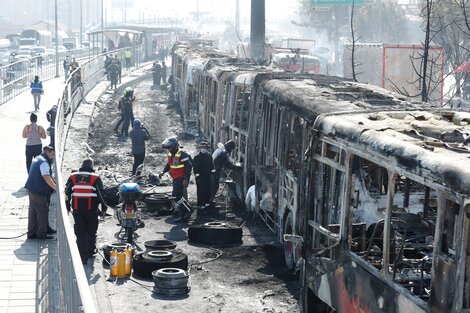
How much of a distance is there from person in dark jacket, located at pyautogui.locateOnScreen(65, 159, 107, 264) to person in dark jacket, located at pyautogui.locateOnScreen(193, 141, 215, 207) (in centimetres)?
460

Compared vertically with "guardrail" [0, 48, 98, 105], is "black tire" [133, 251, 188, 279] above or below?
above

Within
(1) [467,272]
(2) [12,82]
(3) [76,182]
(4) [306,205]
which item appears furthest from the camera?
(2) [12,82]

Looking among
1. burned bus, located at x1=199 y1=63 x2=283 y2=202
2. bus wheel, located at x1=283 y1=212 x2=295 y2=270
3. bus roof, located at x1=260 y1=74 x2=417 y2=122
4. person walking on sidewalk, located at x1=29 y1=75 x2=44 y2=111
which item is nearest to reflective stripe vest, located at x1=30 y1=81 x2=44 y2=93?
person walking on sidewalk, located at x1=29 y1=75 x2=44 y2=111

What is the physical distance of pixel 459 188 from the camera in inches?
299

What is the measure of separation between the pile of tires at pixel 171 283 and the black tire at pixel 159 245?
1742mm

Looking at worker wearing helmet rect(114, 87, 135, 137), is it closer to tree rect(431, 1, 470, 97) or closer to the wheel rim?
tree rect(431, 1, 470, 97)

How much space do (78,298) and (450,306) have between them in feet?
9.71

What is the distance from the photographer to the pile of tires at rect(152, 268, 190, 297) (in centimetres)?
1348

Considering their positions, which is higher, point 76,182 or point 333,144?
point 333,144

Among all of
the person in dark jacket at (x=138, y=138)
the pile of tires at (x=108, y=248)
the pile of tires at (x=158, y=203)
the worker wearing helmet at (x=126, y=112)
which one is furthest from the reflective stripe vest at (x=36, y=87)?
the pile of tires at (x=108, y=248)

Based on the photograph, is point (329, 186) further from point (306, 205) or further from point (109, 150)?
point (109, 150)

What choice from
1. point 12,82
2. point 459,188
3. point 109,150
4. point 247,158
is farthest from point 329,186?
point 12,82

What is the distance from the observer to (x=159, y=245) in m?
15.5

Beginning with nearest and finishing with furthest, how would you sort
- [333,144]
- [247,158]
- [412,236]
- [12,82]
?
[412,236]
[333,144]
[247,158]
[12,82]
